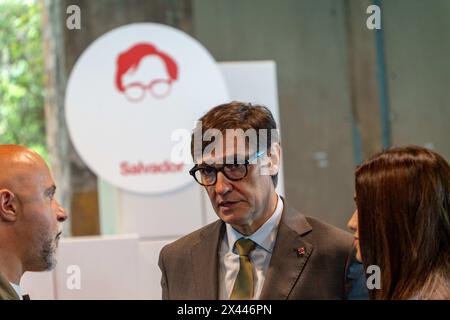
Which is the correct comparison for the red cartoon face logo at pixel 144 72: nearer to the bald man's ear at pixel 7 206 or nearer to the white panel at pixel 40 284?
the white panel at pixel 40 284

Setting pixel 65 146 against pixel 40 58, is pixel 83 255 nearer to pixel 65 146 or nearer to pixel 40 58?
pixel 65 146

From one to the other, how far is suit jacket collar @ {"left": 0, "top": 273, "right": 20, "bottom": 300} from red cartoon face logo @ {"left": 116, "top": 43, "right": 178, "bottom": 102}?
142 cm

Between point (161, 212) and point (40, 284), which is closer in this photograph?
point (40, 284)

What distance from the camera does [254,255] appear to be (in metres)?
1.81

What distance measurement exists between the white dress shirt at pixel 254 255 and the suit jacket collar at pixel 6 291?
459 mm

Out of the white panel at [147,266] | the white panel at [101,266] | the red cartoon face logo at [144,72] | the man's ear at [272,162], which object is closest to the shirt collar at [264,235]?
the man's ear at [272,162]

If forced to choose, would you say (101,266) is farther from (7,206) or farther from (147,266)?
(7,206)

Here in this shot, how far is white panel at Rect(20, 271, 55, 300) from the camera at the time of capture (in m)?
2.64

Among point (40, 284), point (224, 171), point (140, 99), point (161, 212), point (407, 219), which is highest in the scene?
point (140, 99)

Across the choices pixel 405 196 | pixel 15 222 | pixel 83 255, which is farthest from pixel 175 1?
pixel 405 196

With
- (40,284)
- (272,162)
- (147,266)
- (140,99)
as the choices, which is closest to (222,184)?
(272,162)

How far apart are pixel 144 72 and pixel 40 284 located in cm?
95

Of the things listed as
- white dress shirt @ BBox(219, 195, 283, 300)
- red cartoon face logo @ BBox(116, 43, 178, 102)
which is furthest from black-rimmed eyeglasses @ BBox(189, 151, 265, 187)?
red cartoon face logo @ BBox(116, 43, 178, 102)

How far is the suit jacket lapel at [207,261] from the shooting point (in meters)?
1.78
